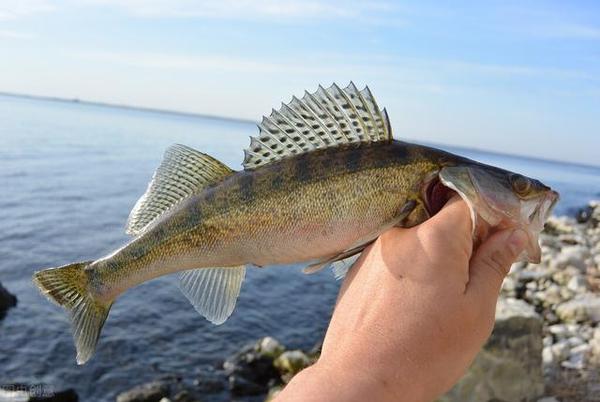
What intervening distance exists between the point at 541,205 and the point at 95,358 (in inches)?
430

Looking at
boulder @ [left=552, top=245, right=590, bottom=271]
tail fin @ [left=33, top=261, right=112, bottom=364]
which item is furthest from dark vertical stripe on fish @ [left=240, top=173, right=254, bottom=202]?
boulder @ [left=552, top=245, right=590, bottom=271]

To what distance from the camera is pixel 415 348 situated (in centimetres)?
277

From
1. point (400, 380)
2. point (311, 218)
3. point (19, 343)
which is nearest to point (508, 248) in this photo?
point (400, 380)

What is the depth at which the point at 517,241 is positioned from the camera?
10.6 ft

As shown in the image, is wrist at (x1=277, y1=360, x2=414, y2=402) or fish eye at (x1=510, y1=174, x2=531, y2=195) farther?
fish eye at (x1=510, y1=174, x2=531, y2=195)

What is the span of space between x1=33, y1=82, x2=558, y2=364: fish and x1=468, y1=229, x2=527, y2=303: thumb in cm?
26

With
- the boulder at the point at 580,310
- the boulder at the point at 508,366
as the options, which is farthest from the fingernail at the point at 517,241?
the boulder at the point at 580,310

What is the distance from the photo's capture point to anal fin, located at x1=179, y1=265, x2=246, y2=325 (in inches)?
160

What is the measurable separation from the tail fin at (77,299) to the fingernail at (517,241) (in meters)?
2.74

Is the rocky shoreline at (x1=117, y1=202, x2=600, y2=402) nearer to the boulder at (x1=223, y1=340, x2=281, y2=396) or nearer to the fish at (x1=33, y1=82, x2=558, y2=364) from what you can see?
the boulder at (x1=223, y1=340, x2=281, y2=396)

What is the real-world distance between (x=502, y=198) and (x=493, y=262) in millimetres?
702

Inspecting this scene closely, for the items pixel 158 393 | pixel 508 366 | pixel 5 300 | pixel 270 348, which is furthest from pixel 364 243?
pixel 5 300

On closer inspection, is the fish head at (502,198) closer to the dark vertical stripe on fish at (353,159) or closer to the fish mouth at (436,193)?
the fish mouth at (436,193)

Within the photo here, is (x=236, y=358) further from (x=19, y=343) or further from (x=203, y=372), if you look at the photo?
(x=19, y=343)
